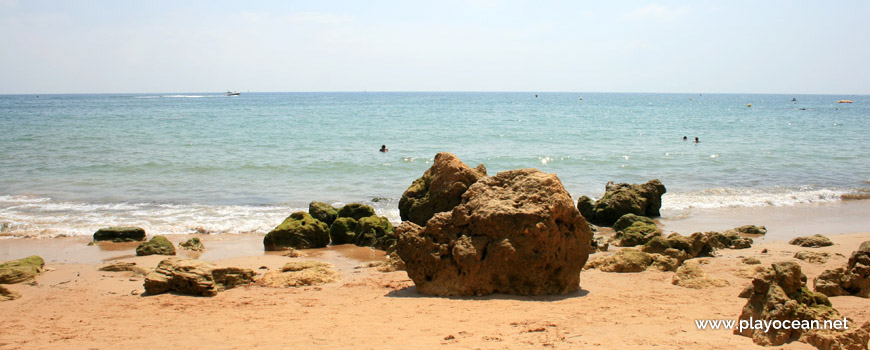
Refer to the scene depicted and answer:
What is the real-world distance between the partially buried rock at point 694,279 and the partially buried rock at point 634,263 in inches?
26.4

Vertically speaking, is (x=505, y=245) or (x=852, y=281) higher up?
(x=505, y=245)

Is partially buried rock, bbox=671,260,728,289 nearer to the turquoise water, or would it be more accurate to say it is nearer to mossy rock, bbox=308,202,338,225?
mossy rock, bbox=308,202,338,225

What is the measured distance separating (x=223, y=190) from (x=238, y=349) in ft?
44.1

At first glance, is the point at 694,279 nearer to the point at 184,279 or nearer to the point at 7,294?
the point at 184,279

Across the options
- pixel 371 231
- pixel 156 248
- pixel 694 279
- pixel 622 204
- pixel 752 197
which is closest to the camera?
pixel 694 279

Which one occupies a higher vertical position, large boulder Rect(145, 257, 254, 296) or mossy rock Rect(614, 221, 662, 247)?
large boulder Rect(145, 257, 254, 296)

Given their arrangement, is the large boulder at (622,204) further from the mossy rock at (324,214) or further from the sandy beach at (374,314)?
the mossy rock at (324,214)

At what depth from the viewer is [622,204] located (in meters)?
13.8

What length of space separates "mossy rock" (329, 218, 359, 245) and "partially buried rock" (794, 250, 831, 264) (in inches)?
292

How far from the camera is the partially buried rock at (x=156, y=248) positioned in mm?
10641

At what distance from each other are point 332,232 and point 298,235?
2.46 ft

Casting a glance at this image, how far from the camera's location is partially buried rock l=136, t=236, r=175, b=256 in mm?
10641

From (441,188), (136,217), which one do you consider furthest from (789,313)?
(136,217)

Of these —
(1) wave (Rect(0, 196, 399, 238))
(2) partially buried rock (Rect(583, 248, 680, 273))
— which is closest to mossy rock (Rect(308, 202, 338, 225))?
(1) wave (Rect(0, 196, 399, 238))
